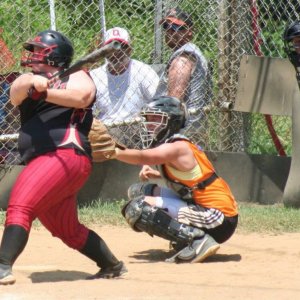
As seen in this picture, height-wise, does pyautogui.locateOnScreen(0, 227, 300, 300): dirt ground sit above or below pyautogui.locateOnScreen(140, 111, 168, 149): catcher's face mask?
below

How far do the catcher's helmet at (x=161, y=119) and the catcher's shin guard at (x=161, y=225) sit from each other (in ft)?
1.47

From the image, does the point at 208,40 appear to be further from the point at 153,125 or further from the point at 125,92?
the point at 153,125

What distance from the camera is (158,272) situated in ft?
20.5

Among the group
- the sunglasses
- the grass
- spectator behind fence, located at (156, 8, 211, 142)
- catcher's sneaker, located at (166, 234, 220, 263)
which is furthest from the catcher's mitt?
the sunglasses

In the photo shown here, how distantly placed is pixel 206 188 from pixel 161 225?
0.41 m

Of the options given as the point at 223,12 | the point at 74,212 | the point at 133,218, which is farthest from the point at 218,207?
the point at 223,12

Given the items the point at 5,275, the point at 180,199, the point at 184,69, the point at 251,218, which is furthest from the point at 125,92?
the point at 5,275

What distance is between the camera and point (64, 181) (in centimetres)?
558

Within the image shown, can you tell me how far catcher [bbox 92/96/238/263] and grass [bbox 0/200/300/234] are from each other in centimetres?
114

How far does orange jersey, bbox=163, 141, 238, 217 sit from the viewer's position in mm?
6758

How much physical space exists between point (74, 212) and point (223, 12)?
4.21m

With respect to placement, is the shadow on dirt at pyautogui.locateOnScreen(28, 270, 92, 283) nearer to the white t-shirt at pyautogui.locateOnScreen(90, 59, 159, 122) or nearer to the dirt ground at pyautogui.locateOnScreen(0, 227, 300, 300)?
the dirt ground at pyautogui.locateOnScreen(0, 227, 300, 300)

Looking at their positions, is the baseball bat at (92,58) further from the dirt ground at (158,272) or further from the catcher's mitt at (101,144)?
the dirt ground at (158,272)

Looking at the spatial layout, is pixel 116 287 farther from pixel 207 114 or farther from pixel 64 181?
pixel 207 114
